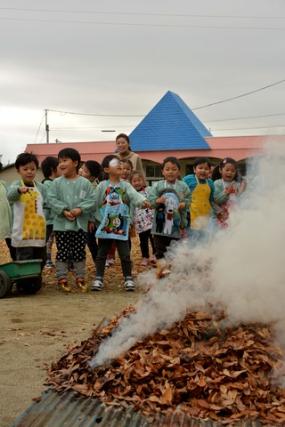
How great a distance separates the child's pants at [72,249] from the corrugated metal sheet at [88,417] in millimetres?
3895

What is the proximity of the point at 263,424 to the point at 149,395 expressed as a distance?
0.64 metres

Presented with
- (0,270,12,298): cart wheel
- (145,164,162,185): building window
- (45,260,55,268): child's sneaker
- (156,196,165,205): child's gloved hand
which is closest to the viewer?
(0,270,12,298): cart wheel

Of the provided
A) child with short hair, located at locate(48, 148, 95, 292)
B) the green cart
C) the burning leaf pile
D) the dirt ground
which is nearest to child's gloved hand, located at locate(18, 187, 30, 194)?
child with short hair, located at locate(48, 148, 95, 292)

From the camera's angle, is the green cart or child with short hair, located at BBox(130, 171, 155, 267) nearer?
the green cart

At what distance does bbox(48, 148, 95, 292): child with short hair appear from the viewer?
6.93m

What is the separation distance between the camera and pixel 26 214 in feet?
22.5

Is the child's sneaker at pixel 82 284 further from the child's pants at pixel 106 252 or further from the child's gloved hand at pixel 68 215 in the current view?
the child's gloved hand at pixel 68 215

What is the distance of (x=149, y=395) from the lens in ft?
10.2

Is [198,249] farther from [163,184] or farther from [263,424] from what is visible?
[163,184]

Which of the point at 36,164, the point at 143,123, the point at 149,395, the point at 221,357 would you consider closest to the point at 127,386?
the point at 149,395

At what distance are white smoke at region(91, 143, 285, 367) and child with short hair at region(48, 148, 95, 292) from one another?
3259 mm

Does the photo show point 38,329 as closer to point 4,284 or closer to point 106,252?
point 4,284

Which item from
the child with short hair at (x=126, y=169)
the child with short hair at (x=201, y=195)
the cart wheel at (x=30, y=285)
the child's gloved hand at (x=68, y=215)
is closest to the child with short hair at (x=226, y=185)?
the child with short hair at (x=201, y=195)

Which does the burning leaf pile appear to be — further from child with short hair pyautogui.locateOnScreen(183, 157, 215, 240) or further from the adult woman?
the adult woman
